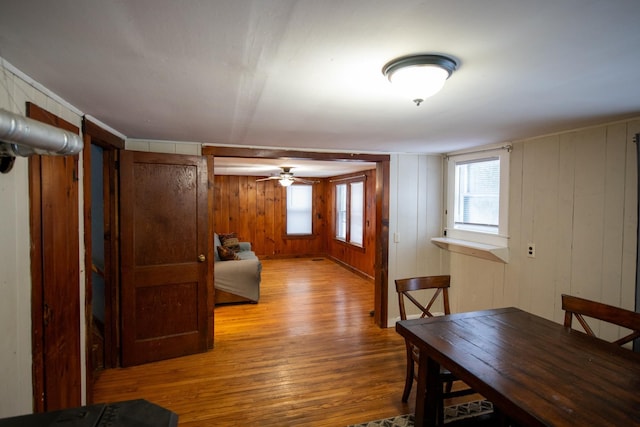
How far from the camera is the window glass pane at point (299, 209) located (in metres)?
8.74

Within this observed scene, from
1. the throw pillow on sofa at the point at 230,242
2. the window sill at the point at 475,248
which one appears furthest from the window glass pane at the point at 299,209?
the window sill at the point at 475,248

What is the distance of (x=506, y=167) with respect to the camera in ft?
11.0

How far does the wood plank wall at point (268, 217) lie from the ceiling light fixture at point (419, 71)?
6.36m

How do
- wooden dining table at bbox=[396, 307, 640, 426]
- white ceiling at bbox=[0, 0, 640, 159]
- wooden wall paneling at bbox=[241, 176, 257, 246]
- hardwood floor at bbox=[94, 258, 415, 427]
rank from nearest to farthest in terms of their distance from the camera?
white ceiling at bbox=[0, 0, 640, 159] → wooden dining table at bbox=[396, 307, 640, 426] → hardwood floor at bbox=[94, 258, 415, 427] → wooden wall paneling at bbox=[241, 176, 257, 246]

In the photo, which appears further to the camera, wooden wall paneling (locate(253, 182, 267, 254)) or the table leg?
wooden wall paneling (locate(253, 182, 267, 254))

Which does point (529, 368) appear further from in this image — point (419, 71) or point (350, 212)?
point (350, 212)

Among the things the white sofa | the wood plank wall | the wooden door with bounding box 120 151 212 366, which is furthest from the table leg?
the wood plank wall

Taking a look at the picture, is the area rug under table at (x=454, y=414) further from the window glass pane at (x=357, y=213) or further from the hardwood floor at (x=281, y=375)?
the window glass pane at (x=357, y=213)

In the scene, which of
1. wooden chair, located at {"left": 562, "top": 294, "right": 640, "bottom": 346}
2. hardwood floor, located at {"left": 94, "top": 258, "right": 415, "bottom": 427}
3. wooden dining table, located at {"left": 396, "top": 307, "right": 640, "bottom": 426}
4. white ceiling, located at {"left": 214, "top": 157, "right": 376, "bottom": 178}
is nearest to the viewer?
wooden dining table, located at {"left": 396, "top": 307, "right": 640, "bottom": 426}

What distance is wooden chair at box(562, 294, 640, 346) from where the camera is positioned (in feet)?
6.14

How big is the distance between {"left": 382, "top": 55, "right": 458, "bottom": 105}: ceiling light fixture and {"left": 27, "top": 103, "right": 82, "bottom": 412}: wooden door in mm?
1718

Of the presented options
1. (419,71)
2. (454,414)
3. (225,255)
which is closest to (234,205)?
(225,255)

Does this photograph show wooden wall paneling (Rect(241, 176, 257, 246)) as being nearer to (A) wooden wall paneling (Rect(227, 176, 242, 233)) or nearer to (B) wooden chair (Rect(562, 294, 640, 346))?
(A) wooden wall paneling (Rect(227, 176, 242, 233))

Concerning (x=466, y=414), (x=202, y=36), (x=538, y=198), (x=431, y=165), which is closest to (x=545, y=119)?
(x=538, y=198)
